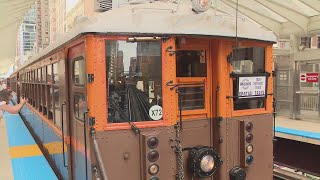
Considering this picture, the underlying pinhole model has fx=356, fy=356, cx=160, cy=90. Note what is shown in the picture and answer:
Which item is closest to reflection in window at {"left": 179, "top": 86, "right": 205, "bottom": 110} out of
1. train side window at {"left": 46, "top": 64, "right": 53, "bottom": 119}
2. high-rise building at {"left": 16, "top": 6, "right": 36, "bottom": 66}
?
train side window at {"left": 46, "top": 64, "right": 53, "bottom": 119}

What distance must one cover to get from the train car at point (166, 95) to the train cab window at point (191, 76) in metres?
0.01

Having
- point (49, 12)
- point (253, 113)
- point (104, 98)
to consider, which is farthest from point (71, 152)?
point (49, 12)

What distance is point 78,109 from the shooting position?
4070mm

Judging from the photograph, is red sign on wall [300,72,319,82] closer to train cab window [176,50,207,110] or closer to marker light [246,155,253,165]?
marker light [246,155,253,165]

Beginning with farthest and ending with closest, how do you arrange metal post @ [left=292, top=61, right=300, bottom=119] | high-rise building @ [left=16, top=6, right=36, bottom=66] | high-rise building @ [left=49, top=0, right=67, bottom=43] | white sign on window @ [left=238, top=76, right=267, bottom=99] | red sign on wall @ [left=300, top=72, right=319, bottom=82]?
1. high-rise building @ [left=49, top=0, right=67, bottom=43]
2. high-rise building @ [left=16, top=6, right=36, bottom=66]
3. metal post @ [left=292, top=61, right=300, bottom=119]
4. red sign on wall @ [left=300, top=72, right=319, bottom=82]
5. white sign on window @ [left=238, top=76, right=267, bottom=99]

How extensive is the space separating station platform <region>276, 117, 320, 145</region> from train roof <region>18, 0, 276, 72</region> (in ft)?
14.7

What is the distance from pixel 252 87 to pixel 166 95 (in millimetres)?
1230

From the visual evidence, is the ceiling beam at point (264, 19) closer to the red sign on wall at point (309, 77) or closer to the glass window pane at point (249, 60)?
the red sign on wall at point (309, 77)

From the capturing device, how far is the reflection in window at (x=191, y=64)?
4.03 meters

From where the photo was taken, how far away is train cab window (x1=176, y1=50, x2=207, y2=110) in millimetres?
4012

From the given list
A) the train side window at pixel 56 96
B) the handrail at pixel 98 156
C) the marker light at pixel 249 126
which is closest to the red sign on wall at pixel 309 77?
the marker light at pixel 249 126

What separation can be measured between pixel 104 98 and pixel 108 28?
2.23ft

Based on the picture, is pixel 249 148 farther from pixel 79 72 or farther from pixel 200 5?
pixel 79 72

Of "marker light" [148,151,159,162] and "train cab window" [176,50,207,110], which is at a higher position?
"train cab window" [176,50,207,110]
